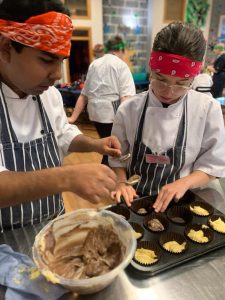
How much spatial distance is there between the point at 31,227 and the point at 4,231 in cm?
10

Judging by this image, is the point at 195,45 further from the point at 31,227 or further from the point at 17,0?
the point at 31,227

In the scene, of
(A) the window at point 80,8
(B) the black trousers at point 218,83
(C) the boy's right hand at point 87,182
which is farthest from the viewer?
(B) the black trousers at point 218,83

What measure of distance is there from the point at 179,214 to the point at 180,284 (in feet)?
1.17

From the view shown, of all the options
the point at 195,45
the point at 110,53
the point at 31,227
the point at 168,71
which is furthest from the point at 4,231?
the point at 110,53

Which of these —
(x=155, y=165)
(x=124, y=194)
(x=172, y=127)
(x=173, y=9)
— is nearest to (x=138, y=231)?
(x=124, y=194)

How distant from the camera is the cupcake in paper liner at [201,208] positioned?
3.53 ft

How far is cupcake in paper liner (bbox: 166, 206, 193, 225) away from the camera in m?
Result: 1.07

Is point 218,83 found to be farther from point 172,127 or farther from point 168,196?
point 168,196

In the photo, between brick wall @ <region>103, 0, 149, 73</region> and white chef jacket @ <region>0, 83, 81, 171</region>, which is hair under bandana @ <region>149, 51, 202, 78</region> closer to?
white chef jacket @ <region>0, 83, 81, 171</region>

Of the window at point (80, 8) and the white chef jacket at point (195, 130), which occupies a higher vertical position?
the window at point (80, 8)

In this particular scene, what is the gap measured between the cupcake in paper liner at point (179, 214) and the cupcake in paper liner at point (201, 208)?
3 centimetres

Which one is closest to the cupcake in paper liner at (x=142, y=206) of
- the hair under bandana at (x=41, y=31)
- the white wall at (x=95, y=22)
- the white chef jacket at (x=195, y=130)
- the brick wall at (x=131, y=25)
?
the white chef jacket at (x=195, y=130)

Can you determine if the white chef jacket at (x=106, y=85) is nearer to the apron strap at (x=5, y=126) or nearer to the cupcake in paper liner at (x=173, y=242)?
the apron strap at (x=5, y=126)

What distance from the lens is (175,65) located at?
110 centimetres
